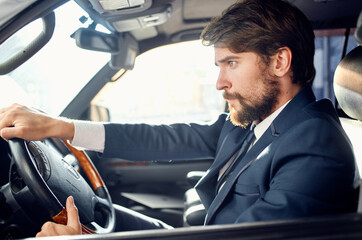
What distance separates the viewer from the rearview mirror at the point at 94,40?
5.31 feet

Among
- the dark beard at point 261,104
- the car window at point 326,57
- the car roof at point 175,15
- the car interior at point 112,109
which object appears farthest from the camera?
the car window at point 326,57

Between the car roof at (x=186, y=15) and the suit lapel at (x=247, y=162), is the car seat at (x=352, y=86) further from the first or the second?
the car roof at (x=186, y=15)

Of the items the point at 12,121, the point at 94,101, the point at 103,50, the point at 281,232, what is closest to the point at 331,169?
the point at 281,232

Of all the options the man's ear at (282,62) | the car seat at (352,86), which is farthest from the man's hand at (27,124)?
the car seat at (352,86)

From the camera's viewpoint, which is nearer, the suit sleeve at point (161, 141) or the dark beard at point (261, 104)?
the dark beard at point (261, 104)

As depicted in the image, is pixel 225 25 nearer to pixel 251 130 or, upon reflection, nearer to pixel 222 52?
pixel 222 52

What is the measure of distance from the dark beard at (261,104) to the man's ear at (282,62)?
0.14 ft

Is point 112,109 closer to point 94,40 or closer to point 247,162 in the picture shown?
point 94,40

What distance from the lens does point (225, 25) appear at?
1312mm

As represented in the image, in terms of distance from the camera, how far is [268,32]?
1.26 m

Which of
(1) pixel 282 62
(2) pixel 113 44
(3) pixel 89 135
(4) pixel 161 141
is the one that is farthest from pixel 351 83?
(2) pixel 113 44

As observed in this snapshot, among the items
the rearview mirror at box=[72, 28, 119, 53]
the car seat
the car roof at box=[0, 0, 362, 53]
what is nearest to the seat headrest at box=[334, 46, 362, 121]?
the car seat

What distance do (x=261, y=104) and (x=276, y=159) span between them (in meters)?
0.31

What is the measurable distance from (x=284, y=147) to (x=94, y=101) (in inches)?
66.3
